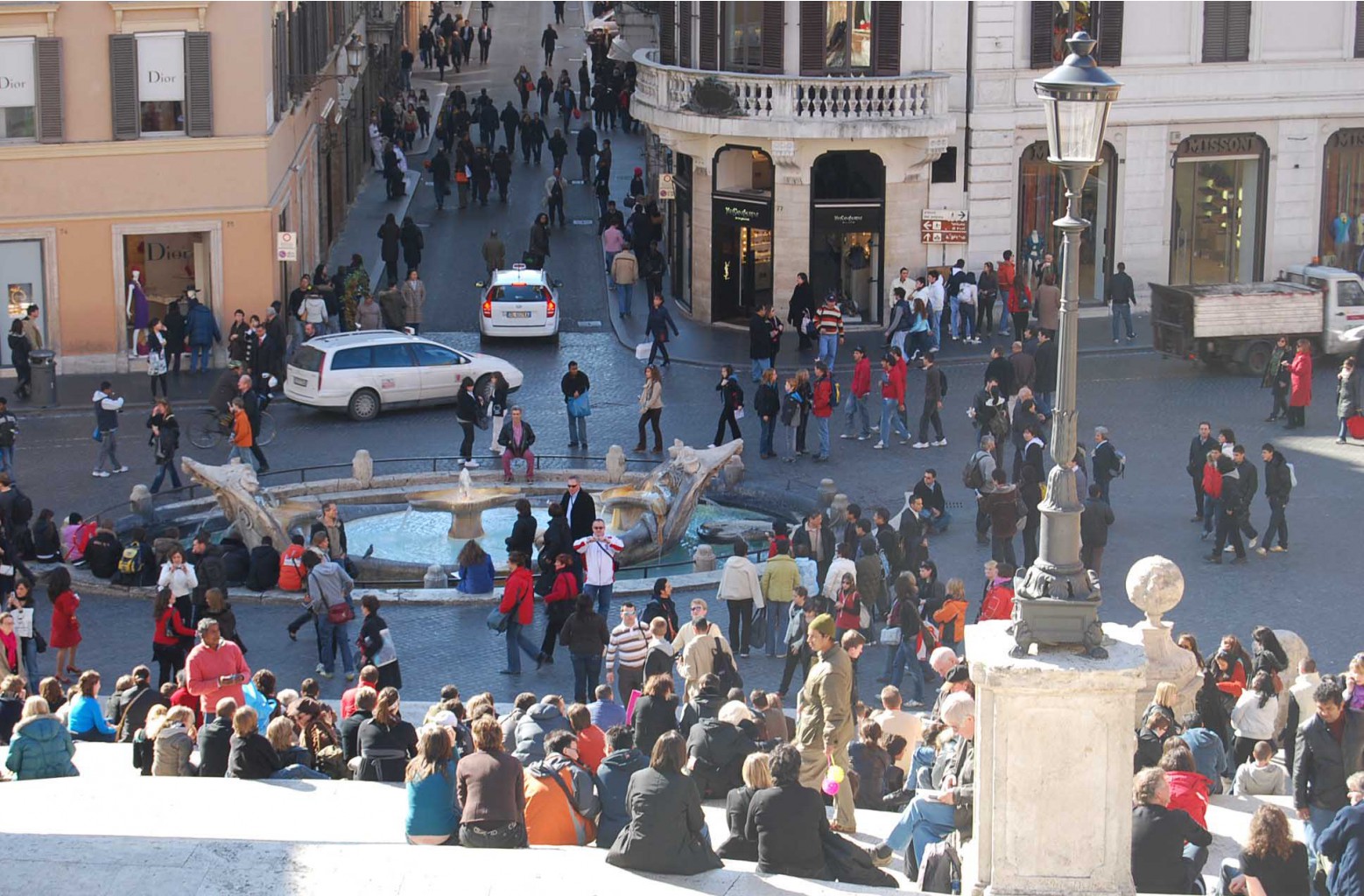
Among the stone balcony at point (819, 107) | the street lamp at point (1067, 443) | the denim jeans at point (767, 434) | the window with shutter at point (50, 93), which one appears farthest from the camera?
the stone balcony at point (819, 107)

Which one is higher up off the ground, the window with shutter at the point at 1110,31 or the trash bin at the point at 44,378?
the window with shutter at the point at 1110,31

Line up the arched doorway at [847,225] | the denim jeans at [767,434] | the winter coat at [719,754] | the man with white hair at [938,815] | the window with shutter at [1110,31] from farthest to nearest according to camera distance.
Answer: the window with shutter at [1110,31], the arched doorway at [847,225], the denim jeans at [767,434], the winter coat at [719,754], the man with white hair at [938,815]

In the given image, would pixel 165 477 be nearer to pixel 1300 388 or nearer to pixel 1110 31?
pixel 1300 388

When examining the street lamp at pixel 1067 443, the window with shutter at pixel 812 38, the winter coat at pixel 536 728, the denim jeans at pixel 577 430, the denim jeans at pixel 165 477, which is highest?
the window with shutter at pixel 812 38

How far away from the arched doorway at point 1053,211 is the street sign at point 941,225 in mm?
1585

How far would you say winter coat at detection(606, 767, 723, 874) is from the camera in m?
12.5

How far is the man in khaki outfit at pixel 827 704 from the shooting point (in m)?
16.4

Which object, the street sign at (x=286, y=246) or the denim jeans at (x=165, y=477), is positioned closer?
the denim jeans at (x=165, y=477)

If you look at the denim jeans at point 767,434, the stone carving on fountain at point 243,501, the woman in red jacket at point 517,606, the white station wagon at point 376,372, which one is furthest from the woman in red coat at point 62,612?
the white station wagon at point 376,372

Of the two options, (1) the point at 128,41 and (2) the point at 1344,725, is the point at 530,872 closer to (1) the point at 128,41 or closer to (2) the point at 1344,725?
(2) the point at 1344,725

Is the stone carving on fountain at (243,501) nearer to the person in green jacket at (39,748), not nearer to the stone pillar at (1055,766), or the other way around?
the person in green jacket at (39,748)

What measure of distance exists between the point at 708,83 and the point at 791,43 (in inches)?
62.5

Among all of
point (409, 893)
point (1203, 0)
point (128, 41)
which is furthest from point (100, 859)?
point (1203, 0)

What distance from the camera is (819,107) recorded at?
38344 millimetres
